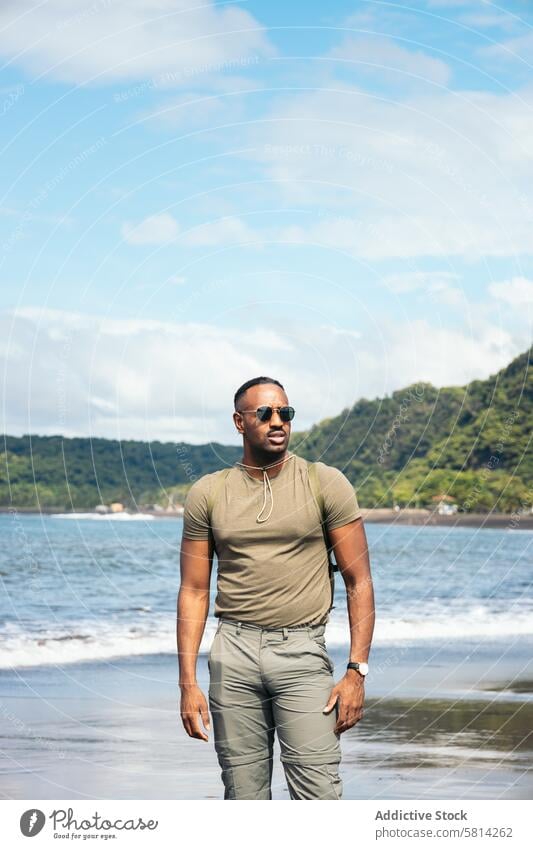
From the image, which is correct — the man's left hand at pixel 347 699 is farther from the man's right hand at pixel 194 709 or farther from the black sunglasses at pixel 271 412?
the black sunglasses at pixel 271 412

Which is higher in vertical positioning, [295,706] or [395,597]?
[295,706]

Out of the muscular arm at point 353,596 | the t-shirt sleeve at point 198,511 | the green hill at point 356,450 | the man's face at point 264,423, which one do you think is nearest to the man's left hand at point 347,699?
the muscular arm at point 353,596

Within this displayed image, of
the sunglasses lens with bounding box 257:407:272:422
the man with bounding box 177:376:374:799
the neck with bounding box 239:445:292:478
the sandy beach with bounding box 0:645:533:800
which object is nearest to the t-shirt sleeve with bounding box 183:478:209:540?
the man with bounding box 177:376:374:799

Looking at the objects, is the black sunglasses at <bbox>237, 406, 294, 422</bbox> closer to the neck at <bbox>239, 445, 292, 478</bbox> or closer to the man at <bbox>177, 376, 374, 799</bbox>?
the man at <bbox>177, 376, 374, 799</bbox>

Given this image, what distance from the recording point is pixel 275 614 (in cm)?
650

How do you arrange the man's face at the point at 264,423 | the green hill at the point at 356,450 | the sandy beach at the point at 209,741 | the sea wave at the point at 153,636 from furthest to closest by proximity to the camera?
the sea wave at the point at 153,636
the green hill at the point at 356,450
the sandy beach at the point at 209,741
the man's face at the point at 264,423

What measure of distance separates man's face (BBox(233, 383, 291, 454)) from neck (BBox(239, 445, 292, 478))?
0.04 meters

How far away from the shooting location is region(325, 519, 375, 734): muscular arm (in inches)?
255

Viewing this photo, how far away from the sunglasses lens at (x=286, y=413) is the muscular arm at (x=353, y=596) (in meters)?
0.60

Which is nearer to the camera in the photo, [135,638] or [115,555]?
[135,638]

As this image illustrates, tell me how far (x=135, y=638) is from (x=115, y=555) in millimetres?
26722

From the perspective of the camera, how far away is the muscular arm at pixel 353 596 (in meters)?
6.46
